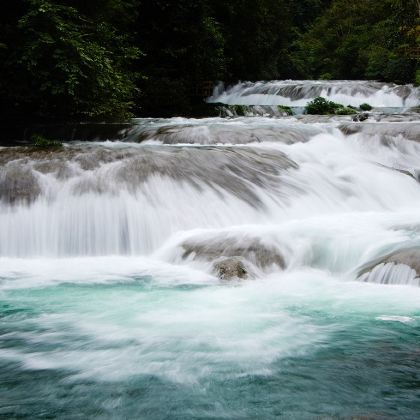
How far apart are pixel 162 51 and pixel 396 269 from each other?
16831 millimetres

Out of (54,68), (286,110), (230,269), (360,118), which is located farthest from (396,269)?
(286,110)

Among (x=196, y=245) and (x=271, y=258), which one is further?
(x=196, y=245)

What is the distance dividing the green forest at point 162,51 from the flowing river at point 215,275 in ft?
6.32

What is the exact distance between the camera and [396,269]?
17.9ft

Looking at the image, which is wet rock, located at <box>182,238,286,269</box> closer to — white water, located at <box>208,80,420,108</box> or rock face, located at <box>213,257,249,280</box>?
rock face, located at <box>213,257,249,280</box>

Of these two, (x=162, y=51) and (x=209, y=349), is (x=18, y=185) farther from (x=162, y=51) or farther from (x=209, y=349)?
(x=162, y=51)

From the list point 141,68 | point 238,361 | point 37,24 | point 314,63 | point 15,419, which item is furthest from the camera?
point 314,63

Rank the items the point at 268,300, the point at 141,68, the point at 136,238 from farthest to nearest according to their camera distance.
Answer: the point at 141,68, the point at 136,238, the point at 268,300

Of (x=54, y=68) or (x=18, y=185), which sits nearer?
(x=18, y=185)

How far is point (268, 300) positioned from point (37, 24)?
8002mm

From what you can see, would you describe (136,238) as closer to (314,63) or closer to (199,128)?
(199,128)

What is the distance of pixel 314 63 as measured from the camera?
44.1m

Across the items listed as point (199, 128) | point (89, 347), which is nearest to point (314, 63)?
point (199, 128)

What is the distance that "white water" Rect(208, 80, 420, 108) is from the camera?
22828mm
